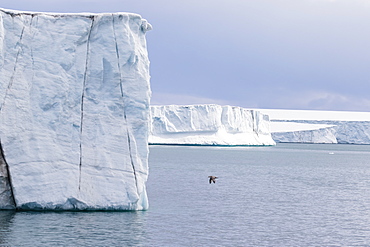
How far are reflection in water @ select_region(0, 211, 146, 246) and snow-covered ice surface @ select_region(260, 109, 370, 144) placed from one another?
8597 centimetres

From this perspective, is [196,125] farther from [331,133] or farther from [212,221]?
[212,221]

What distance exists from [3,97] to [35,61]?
4.39ft

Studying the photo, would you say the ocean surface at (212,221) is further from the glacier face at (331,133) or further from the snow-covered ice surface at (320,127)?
the glacier face at (331,133)

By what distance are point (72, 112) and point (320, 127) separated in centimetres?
8865

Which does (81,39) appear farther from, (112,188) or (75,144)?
(112,188)

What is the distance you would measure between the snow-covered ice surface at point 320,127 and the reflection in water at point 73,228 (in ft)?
282

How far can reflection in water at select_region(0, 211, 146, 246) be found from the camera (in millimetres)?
14812

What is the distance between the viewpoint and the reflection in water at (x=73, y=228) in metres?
14.8

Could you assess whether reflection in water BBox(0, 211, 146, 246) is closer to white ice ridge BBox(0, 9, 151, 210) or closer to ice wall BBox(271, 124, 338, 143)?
white ice ridge BBox(0, 9, 151, 210)

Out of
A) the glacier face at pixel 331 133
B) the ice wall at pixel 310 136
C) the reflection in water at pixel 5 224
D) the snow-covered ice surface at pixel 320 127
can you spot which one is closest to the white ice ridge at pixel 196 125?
the snow-covered ice surface at pixel 320 127

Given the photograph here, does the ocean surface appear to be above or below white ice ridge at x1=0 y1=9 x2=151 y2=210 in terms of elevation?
below

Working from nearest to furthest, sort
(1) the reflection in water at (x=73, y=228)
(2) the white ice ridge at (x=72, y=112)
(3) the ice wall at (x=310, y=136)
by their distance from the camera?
(1) the reflection in water at (x=73, y=228) → (2) the white ice ridge at (x=72, y=112) → (3) the ice wall at (x=310, y=136)

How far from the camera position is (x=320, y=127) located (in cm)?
10306

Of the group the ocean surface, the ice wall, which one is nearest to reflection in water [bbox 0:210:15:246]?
the ocean surface
